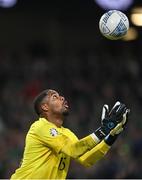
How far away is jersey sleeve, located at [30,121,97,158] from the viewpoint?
909 cm

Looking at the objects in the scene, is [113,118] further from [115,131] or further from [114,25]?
[114,25]

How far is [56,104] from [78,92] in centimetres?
863

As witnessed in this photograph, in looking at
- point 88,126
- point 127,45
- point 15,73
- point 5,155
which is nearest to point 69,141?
point 5,155

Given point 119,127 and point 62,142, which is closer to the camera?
point 119,127

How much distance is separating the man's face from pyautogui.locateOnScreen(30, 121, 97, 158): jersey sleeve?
231 millimetres

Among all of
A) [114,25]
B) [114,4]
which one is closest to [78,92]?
[114,4]

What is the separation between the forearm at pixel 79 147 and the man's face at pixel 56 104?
444 mm

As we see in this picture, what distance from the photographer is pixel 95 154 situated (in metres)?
9.13

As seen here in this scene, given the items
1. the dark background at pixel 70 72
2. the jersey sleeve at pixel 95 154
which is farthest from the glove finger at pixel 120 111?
the dark background at pixel 70 72

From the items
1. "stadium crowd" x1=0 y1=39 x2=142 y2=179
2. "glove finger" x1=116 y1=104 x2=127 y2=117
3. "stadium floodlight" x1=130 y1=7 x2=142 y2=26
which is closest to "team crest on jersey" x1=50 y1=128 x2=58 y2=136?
"glove finger" x1=116 y1=104 x2=127 y2=117

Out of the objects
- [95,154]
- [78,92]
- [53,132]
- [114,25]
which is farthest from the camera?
[78,92]

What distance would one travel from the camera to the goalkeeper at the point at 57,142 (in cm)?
907

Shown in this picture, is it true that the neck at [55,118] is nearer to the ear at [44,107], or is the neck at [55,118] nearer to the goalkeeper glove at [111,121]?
the ear at [44,107]

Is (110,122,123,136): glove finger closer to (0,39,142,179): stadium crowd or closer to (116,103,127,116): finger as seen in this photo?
(116,103,127,116): finger
